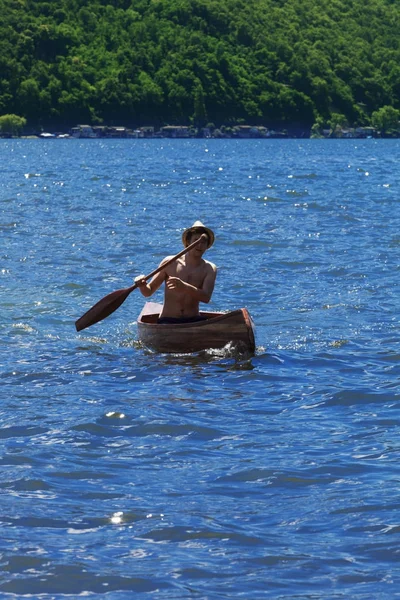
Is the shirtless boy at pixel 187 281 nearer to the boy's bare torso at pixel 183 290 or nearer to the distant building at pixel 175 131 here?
the boy's bare torso at pixel 183 290

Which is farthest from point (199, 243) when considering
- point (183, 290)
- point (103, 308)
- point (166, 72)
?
point (166, 72)

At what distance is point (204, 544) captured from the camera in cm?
642

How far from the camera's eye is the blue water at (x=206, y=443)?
6.10 m

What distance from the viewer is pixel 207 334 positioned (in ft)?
38.0

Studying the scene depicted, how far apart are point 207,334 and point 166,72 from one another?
17779cm

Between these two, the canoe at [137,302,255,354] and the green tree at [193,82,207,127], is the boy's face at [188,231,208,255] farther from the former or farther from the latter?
the green tree at [193,82,207,127]

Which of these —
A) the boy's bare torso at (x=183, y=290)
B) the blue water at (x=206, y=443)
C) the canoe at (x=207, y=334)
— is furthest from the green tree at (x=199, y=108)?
the canoe at (x=207, y=334)

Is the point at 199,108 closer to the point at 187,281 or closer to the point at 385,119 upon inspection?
the point at 385,119

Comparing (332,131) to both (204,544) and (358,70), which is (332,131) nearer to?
(358,70)

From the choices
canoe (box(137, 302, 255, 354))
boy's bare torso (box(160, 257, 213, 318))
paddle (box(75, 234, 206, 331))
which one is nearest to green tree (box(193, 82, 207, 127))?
paddle (box(75, 234, 206, 331))

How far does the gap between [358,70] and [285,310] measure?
188091mm

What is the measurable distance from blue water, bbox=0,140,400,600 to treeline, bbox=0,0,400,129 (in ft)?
531

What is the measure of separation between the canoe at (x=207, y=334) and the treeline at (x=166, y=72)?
543 ft

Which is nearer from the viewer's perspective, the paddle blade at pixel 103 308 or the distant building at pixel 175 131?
the paddle blade at pixel 103 308
